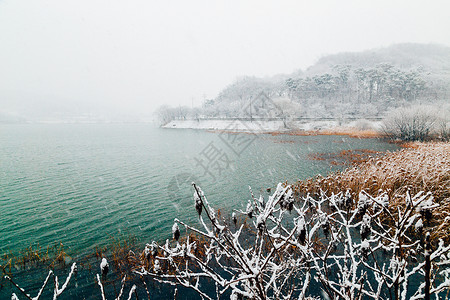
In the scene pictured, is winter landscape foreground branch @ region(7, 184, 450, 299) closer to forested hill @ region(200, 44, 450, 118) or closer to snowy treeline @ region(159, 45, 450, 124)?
forested hill @ region(200, 44, 450, 118)

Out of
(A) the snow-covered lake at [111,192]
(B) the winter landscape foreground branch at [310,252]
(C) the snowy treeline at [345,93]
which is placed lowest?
(A) the snow-covered lake at [111,192]

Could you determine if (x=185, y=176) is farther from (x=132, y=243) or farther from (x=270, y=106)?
(x=270, y=106)

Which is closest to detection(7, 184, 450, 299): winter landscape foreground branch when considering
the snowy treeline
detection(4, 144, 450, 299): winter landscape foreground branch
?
detection(4, 144, 450, 299): winter landscape foreground branch

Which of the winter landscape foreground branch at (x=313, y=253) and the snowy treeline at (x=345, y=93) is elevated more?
the snowy treeline at (x=345, y=93)

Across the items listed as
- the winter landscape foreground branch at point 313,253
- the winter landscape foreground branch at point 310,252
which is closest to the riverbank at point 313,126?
the winter landscape foreground branch at point 313,253

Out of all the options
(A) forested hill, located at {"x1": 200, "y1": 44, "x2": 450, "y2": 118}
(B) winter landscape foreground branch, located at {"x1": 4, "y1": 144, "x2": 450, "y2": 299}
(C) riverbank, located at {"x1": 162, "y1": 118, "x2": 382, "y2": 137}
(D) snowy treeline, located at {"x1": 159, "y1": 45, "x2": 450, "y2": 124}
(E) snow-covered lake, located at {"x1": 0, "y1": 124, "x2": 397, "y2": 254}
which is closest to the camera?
(B) winter landscape foreground branch, located at {"x1": 4, "y1": 144, "x2": 450, "y2": 299}

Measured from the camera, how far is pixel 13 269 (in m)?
7.04

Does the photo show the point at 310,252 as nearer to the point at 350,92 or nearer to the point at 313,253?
the point at 313,253

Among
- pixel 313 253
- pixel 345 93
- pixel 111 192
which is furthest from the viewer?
pixel 345 93

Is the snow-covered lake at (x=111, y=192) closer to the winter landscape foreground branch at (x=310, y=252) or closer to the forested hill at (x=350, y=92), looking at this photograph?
the winter landscape foreground branch at (x=310, y=252)

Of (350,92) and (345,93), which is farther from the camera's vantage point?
(345,93)

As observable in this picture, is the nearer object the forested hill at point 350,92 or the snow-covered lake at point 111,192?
the snow-covered lake at point 111,192

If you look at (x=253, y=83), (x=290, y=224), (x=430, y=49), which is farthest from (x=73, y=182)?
(x=430, y=49)

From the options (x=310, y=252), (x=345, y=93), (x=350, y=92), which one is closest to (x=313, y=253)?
(x=310, y=252)
